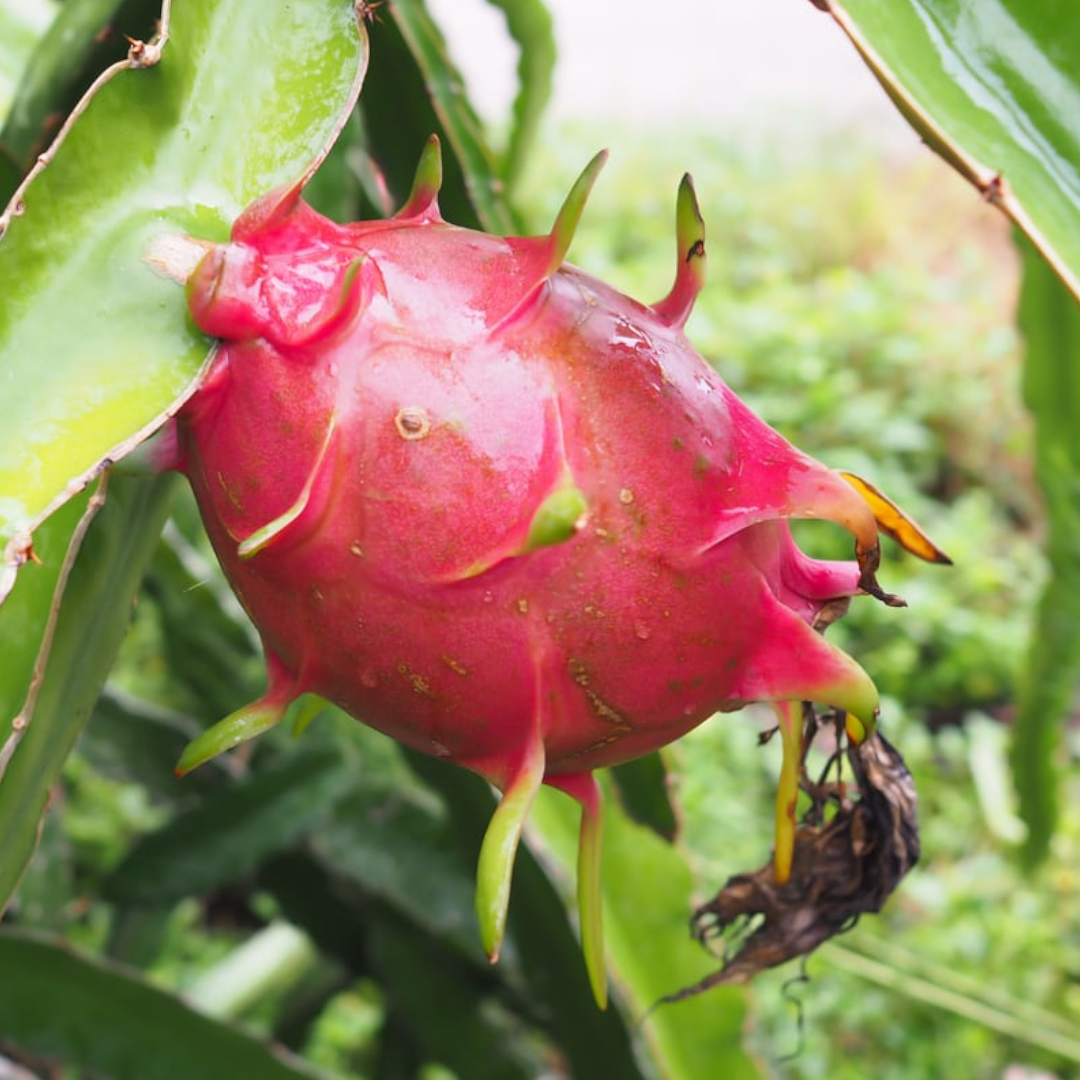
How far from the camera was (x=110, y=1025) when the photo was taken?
77 cm

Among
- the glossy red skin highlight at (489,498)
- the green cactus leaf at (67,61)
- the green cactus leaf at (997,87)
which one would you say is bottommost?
the glossy red skin highlight at (489,498)

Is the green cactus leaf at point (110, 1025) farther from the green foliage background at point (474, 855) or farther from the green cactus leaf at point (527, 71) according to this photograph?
the green cactus leaf at point (527, 71)

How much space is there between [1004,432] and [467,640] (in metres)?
2.78

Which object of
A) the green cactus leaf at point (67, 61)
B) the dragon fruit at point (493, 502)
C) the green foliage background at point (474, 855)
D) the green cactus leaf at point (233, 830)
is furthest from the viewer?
the green cactus leaf at point (233, 830)

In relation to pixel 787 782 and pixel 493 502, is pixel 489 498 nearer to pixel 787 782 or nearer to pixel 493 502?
pixel 493 502

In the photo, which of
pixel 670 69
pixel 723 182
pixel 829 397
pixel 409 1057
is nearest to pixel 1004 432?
pixel 829 397

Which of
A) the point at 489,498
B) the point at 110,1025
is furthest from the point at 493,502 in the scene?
the point at 110,1025

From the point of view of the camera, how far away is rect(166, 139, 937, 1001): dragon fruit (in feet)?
1.12

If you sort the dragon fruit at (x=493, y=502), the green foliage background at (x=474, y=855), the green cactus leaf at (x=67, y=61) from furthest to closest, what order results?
the green foliage background at (x=474, y=855) → the green cactus leaf at (x=67, y=61) → the dragon fruit at (x=493, y=502)

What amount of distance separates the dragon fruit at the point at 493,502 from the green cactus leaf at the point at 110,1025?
0.45 metres

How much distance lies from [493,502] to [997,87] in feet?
0.64

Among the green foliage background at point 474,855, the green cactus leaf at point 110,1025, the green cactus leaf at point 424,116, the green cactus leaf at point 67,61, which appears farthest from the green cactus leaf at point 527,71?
the green cactus leaf at point 110,1025

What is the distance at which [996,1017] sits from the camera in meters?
1.07

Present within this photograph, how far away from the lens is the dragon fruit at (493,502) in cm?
34
